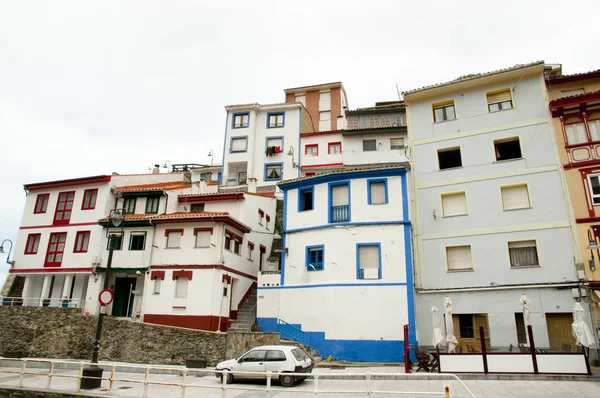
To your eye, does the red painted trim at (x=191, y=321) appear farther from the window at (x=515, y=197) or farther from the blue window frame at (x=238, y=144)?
the blue window frame at (x=238, y=144)

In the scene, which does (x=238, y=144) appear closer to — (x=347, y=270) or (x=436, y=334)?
(x=347, y=270)

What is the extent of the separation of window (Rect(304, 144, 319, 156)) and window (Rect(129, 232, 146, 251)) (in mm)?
19898

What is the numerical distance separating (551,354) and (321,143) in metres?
29.9

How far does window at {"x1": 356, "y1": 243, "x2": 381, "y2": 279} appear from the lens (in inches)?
815

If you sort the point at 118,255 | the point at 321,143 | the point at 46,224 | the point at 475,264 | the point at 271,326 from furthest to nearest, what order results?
the point at 321,143
the point at 46,224
the point at 118,255
the point at 271,326
the point at 475,264

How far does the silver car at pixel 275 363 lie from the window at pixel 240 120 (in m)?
31.6

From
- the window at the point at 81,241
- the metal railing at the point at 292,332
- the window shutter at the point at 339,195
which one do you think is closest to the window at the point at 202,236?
the metal railing at the point at 292,332

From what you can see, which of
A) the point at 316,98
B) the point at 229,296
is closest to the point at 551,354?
the point at 229,296

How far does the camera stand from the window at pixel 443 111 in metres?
24.5

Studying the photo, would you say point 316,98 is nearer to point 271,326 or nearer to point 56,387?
point 271,326

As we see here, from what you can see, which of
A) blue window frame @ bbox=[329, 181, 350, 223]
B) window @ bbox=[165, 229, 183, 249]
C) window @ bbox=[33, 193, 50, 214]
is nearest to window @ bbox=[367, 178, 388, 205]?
blue window frame @ bbox=[329, 181, 350, 223]

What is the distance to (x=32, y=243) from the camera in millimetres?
30188

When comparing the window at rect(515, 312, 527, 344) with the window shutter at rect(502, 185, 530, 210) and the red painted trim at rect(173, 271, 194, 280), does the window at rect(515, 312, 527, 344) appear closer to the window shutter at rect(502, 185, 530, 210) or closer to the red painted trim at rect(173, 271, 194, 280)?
the window shutter at rect(502, 185, 530, 210)

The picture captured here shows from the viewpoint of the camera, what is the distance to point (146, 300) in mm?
24359
